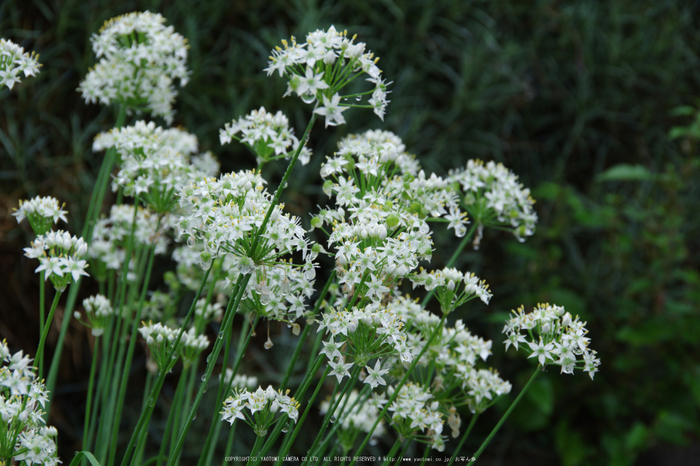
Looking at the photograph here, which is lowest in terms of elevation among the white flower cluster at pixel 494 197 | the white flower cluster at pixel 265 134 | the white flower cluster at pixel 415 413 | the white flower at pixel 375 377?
the white flower cluster at pixel 415 413

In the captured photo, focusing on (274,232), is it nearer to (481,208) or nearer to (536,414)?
(481,208)

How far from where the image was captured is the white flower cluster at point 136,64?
1234 mm

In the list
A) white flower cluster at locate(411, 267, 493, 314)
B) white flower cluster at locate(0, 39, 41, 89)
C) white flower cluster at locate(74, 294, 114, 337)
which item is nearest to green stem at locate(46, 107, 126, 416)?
white flower cluster at locate(74, 294, 114, 337)

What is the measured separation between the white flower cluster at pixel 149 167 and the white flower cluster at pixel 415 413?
551 mm

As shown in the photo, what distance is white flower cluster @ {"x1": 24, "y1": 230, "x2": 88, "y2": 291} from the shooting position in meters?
0.80

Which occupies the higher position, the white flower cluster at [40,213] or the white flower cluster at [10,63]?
the white flower cluster at [10,63]

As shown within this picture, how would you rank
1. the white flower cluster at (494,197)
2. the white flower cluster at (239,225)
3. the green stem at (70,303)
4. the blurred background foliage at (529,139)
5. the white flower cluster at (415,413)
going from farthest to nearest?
the blurred background foliage at (529,139) < the white flower cluster at (494,197) < the green stem at (70,303) < the white flower cluster at (415,413) < the white flower cluster at (239,225)

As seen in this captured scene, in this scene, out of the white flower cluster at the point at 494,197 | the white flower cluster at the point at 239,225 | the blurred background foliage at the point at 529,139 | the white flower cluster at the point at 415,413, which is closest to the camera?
the white flower cluster at the point at 239,225

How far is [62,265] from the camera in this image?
0.83 metres

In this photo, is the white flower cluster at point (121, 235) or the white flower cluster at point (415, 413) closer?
A: the white flower cluster at point (415, 413)

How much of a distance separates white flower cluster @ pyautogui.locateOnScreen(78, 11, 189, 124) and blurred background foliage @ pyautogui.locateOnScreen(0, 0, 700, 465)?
131 centimetres

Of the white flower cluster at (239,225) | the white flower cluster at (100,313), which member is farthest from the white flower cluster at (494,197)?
the white flower cluster at (100,313)

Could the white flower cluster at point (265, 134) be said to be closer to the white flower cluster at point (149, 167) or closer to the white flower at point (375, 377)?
the white flower cluster at point (149, 167)

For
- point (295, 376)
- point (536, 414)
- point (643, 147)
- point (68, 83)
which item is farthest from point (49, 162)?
point (643, 147)
